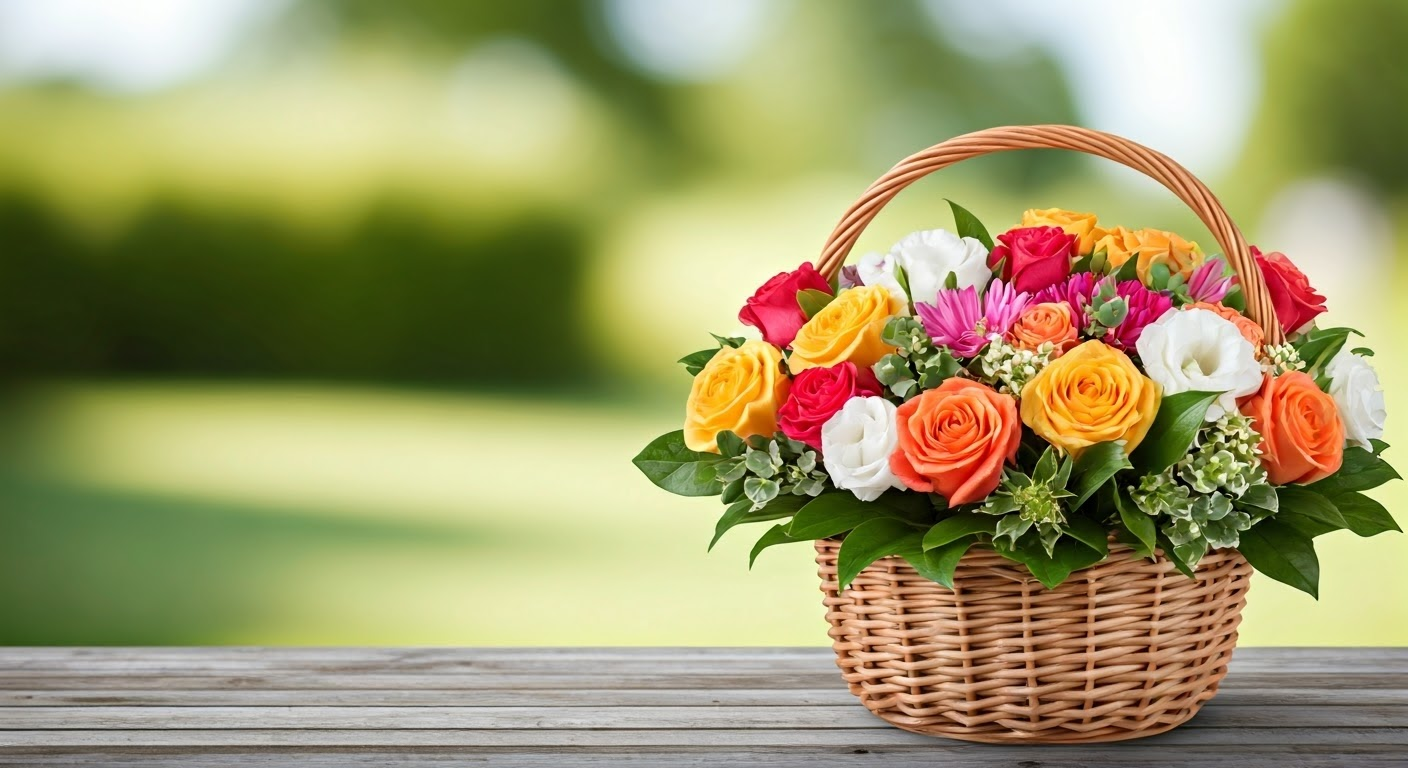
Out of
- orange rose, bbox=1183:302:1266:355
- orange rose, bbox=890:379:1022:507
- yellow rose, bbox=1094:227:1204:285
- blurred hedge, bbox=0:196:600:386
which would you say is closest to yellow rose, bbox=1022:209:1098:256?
yellow rose, bbox=1094:227:1204:285

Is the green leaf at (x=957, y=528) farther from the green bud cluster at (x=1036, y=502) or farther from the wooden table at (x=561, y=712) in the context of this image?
the wooden table at (x=561, y=712)

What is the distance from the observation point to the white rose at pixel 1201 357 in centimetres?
83

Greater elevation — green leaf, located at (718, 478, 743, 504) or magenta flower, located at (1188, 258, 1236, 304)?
green leaf, located at (718, 478, 743, 504)

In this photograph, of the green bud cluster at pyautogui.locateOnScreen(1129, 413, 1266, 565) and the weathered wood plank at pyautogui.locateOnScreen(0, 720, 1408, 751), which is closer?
the green bud cluster at pyautogui.locateOnScreen(1129, 413, 1266, 565)

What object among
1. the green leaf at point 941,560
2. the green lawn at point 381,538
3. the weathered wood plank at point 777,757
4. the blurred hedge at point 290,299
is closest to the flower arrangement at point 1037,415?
the green leaf at point 941,560

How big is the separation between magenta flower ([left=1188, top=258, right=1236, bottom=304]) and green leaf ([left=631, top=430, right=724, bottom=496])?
39 centimetres

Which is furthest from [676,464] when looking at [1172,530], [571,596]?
[571,596]

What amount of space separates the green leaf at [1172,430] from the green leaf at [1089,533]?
52 millimetres

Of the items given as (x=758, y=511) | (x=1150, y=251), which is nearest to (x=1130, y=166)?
(x=1150, y=251)

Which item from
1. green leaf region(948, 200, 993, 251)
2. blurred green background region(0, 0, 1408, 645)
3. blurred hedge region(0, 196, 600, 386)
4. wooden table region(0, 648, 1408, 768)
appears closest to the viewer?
wooden table region(0, 648, 1408, 768)

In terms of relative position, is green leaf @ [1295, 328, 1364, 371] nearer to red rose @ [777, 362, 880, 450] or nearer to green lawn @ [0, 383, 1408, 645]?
red rose @ [777, 362, 880, 450]

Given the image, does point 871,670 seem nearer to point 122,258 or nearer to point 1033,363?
point 1033,363

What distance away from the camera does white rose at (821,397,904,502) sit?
84cm

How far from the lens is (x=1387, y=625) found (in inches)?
116
